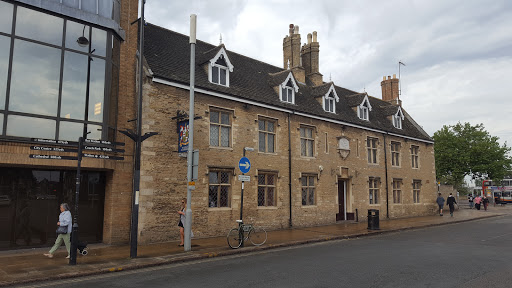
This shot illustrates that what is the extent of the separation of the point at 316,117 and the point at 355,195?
602cm

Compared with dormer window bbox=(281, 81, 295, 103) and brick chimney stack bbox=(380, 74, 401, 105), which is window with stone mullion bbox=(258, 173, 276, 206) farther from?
brick chimney stack bbox=(380, 74, 401, 105)

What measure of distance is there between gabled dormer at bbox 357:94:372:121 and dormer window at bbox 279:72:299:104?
6.80 metres

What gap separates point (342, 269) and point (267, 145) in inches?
406

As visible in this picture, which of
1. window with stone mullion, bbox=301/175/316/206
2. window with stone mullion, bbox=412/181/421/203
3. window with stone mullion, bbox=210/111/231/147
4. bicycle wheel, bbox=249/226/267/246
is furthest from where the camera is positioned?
window with stone mullion, bbox=412/181/421/203

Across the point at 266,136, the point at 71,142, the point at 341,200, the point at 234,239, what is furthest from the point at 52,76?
the point at 341,200

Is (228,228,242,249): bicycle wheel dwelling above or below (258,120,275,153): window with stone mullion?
below

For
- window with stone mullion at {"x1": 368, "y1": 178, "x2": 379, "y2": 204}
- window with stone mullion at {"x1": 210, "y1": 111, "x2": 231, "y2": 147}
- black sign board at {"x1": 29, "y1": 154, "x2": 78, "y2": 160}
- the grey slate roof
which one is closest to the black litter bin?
the grey slate roof

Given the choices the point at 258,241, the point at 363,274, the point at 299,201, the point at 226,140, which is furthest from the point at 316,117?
the point at 363,274

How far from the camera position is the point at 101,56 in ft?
44.5

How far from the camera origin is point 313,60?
87.4ft

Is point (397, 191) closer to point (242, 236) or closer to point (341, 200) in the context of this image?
point (341, 200)

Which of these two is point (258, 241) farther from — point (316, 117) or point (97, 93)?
point (316, 117)

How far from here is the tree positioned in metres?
48.2

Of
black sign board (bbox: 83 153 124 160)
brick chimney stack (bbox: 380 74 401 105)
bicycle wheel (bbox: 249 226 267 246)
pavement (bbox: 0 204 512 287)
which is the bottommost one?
pavement (bbox: 0 204 512 287)
